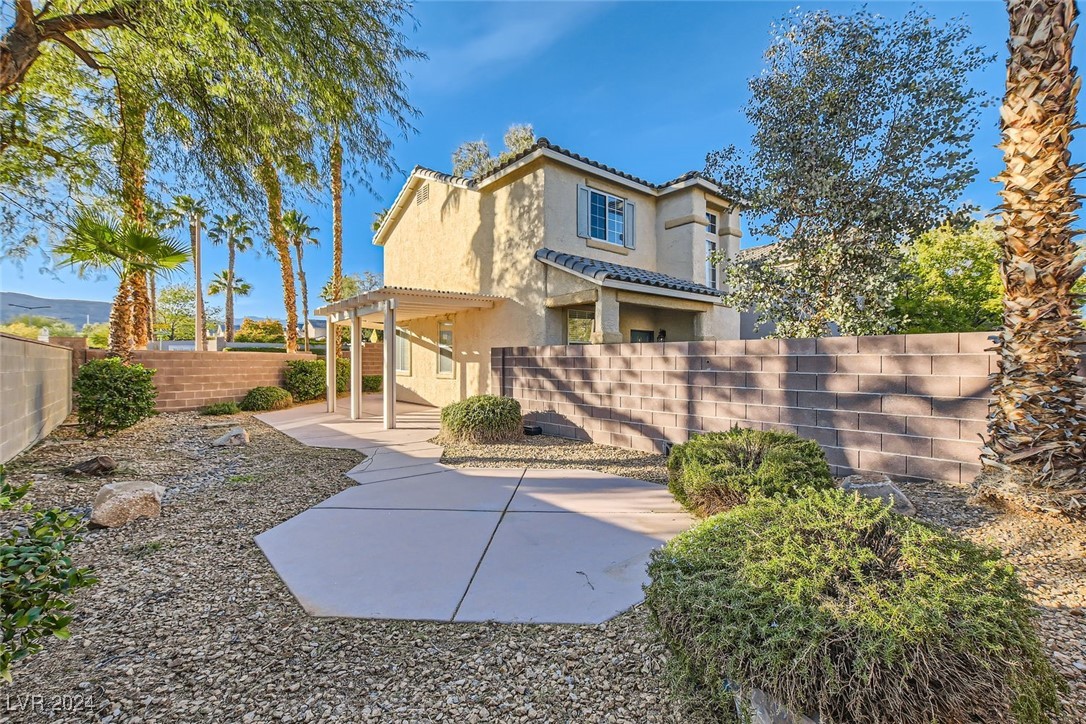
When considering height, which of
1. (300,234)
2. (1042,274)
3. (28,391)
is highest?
(300,234)

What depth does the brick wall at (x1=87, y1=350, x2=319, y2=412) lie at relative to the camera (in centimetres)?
1105

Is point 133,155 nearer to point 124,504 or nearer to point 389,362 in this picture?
point 389,362

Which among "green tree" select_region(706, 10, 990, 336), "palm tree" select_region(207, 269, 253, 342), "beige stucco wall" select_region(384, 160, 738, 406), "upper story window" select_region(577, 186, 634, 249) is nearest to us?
"green tree" select_region(706, 10, 990, 336)

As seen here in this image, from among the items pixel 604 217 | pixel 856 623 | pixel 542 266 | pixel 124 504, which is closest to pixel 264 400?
pixel 542 266

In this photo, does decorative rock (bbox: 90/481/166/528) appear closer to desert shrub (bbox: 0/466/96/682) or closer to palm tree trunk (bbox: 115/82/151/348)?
desert shrub (bbox: 0/466/96/682)

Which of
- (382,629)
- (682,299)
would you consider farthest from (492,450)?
(682,299)

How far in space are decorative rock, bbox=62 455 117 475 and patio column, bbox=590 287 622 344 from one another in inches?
289

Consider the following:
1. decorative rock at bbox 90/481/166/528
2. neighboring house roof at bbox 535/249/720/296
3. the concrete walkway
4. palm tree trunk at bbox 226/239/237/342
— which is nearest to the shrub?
decorative rock at bbox 90/481/166/528

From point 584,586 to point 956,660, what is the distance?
1.98 meters

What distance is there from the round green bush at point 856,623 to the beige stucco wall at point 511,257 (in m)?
7.42

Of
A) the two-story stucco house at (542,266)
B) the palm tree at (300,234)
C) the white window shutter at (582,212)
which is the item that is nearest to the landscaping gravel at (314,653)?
the two-story stucco house at (542,266)

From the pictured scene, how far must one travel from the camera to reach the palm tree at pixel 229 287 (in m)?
26.6

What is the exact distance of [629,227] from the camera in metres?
12.0

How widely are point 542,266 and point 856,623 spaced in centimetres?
897
